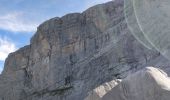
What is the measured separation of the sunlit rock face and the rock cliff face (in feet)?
105

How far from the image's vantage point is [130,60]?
43656 mm

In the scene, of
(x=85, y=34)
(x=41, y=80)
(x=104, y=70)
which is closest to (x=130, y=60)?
(x=104, y=70)

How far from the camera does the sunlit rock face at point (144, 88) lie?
305 inches

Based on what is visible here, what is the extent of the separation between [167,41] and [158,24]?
557mm

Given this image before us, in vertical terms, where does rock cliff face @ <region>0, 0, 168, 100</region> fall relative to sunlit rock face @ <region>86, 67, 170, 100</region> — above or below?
above

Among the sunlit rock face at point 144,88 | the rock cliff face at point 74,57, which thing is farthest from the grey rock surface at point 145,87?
the rock cliff face at point 74,57

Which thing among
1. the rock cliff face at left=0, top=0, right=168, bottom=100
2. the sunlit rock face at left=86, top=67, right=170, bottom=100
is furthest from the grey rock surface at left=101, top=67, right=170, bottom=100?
the rock cliff face at left=0, top=0, right=168, bottom=100

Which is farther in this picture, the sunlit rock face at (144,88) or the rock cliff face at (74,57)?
the rock cliff face at (74,57)

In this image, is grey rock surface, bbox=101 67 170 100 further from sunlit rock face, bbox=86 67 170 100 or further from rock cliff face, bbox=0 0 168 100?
rock cliff face, bbox=0 0 168 100

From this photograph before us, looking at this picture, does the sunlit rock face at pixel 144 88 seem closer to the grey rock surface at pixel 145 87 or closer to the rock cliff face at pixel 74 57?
the grey rock surface at pixel 145 87

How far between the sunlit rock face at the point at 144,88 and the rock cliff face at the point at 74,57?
3189 cm

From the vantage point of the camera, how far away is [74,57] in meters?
54.2

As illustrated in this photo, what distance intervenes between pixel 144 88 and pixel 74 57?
152 feet

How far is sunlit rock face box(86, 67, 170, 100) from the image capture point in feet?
25.4
